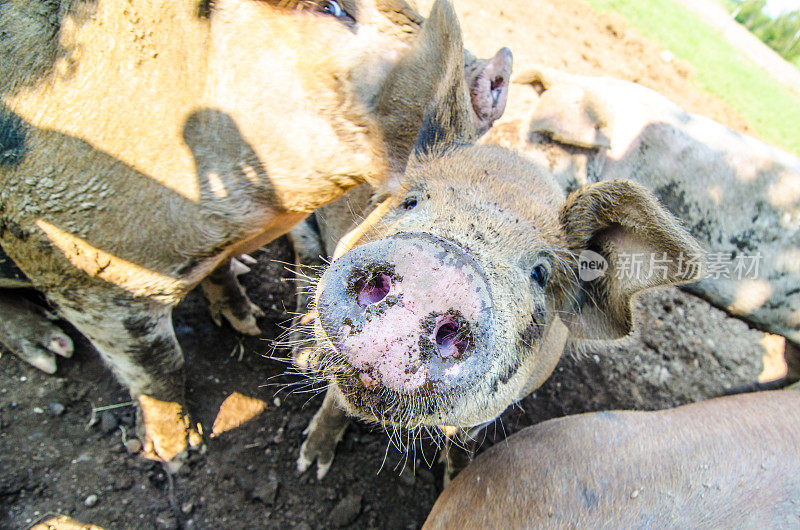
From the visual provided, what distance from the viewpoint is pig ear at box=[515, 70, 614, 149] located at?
3924 mm

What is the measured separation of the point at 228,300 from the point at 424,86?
2.06m

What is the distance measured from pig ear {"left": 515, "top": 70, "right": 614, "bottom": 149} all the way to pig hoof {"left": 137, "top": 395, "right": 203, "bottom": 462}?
3.38 metres

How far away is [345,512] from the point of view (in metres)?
3.10

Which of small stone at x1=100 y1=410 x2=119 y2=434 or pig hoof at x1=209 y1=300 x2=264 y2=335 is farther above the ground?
pig hoof at x1=209 y1=300 x2=264 y2=335

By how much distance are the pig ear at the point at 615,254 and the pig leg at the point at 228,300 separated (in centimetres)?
222

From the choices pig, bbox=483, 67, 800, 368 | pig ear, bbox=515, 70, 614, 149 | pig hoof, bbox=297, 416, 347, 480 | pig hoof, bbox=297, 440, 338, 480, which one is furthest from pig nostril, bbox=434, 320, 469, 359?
pig ear, bbox=515, 70, 614, 149

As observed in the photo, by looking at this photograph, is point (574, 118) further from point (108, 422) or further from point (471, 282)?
point (108, 422)

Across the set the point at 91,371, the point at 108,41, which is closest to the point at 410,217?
the point at 108,41

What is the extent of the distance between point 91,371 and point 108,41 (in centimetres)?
216

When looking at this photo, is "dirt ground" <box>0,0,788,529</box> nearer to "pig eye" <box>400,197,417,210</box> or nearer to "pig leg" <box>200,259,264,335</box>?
"pig leg" <box>200,259,264,335</box>

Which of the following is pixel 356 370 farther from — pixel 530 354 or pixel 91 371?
pixel 91 371

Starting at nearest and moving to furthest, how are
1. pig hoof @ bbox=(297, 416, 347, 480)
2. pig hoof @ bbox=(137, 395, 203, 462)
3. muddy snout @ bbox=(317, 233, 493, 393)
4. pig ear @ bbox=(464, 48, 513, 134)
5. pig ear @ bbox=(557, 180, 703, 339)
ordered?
muddy snout @ bbox=(317, 233, 493, 393) → pig ear @ bbox=(557, 180, 703, 339) → pig ear @ bbox=(464, 48, 513, 134) → pig hoof @ bbox=(137, 395, 203, 462) → pig hoof @ bbox=(297, 416, 347, 480)

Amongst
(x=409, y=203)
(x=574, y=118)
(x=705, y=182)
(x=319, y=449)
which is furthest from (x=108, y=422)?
(x=705, y=182)

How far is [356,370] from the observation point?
1553mm
